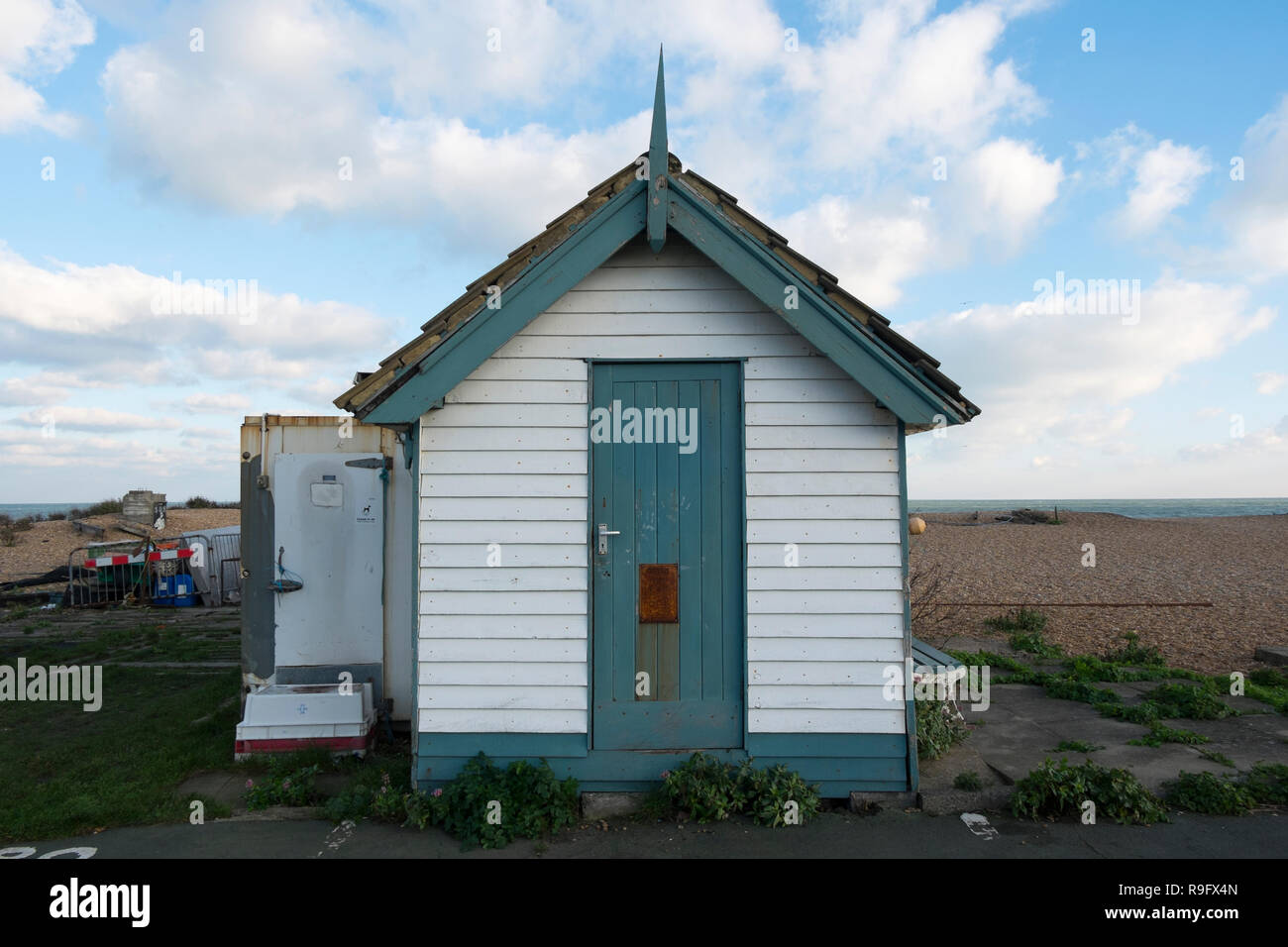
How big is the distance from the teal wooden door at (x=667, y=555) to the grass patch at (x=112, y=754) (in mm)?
3101

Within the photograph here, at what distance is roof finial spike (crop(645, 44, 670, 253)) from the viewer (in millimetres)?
4664

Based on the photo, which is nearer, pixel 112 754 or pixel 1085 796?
pixel 1085 796

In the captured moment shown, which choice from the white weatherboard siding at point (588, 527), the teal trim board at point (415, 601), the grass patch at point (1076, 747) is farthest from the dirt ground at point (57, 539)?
the grass patch at point (1076, 747)

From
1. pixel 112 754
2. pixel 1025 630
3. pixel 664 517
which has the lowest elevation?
pixel 112 754

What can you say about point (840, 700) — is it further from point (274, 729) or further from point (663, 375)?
point (274, 729)

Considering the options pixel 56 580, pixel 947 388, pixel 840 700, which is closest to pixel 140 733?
pixel 840 700

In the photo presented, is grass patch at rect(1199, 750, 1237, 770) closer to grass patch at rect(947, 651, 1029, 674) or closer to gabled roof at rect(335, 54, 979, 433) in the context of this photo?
grass patch at rect(947, 651, 1029, 674)

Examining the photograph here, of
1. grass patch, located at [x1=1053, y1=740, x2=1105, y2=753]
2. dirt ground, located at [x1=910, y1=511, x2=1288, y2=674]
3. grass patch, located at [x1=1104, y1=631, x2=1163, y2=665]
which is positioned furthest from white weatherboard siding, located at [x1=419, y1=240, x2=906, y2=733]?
dirt ground, located at [x1=910, y1=511, x2=1288, y2=674]

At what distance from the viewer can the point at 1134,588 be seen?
15.2 meters

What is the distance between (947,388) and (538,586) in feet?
10.6

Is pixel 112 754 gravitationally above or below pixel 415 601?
below

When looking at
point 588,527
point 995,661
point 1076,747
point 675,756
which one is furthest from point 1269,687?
point 588,527

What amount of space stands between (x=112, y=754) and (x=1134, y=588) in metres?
17.4

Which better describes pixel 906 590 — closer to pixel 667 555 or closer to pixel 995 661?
pixel 667 555
